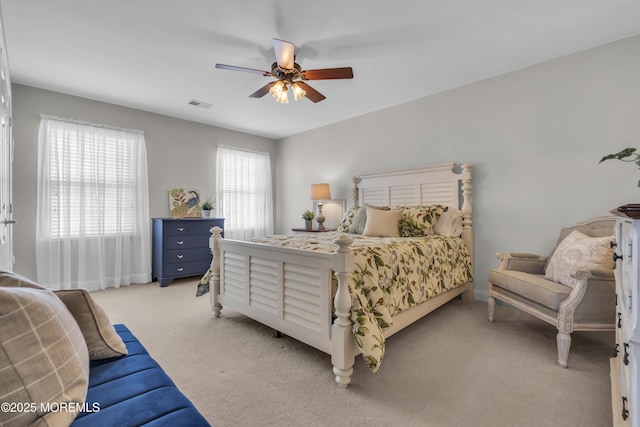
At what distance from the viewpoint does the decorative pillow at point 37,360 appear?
682 mm

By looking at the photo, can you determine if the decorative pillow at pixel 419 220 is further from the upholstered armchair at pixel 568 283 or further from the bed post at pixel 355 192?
the bed post at pixel 355 192

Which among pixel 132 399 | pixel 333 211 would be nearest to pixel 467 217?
pixel 333 211

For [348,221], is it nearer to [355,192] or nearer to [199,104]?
[355,192]

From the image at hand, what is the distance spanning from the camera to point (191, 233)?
420 centimetres

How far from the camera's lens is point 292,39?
242cm

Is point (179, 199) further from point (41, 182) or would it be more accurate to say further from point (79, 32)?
point (79, 32)

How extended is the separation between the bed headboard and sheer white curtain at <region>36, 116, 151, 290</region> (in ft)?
10.7

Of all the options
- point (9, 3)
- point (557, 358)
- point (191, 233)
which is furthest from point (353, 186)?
point (9, 3)

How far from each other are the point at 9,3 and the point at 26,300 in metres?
2.48

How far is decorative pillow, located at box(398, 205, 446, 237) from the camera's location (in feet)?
10.3

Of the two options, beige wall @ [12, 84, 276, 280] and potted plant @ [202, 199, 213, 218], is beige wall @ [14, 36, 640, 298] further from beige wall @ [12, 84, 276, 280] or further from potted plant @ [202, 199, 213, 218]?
potted plant @ [202, 199, 213, 218]

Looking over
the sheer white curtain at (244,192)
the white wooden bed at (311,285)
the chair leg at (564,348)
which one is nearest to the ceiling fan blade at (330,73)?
the white wooden bed at (311,285)

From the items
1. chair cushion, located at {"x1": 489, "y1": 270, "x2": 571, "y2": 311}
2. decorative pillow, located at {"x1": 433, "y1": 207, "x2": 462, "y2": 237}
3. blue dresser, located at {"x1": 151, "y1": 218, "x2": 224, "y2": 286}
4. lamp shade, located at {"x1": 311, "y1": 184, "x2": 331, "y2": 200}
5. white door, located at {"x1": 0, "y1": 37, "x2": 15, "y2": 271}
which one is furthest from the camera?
lamp shade, located at {"x1": 311, "y1": 184, "x2": 331, "y2": 200}

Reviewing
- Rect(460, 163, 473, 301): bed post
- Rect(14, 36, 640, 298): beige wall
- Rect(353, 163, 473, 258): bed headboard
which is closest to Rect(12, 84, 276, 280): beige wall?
Rect(14, 36, 640, 298): beige wall
